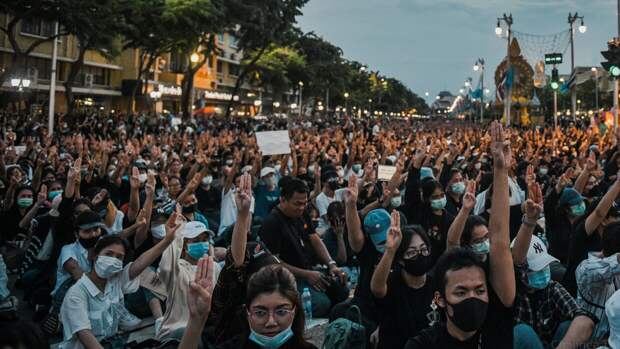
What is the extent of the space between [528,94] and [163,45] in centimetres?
3087

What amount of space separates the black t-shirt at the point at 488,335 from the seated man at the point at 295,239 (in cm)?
220

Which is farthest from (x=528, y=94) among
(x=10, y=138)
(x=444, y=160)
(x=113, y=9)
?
(x=10, y=138)

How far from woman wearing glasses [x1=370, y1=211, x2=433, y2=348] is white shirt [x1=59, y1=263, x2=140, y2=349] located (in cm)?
218

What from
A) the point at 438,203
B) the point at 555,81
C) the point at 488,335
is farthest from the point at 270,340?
the point at 555,81

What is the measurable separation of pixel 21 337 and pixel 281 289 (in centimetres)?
123

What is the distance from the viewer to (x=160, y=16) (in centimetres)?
2738

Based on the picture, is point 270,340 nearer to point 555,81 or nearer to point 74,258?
point 74,258

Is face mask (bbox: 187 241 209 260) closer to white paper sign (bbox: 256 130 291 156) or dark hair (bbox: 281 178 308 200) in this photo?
dark hair (bbox: 281 178 308 200)

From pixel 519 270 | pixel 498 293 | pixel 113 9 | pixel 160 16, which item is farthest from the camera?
pixel 160 16

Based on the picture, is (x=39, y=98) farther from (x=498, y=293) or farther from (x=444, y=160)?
(x=498, y=293)

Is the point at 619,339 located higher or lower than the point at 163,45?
lower

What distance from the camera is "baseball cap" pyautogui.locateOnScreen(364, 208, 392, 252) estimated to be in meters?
4.53

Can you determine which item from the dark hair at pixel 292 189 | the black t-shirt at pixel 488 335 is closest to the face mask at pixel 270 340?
the black t-shirt at pixel 488 335

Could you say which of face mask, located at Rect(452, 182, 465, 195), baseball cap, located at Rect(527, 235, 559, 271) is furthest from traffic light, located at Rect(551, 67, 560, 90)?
baseball cap, located at Rect(527, 235, 559, 271)
